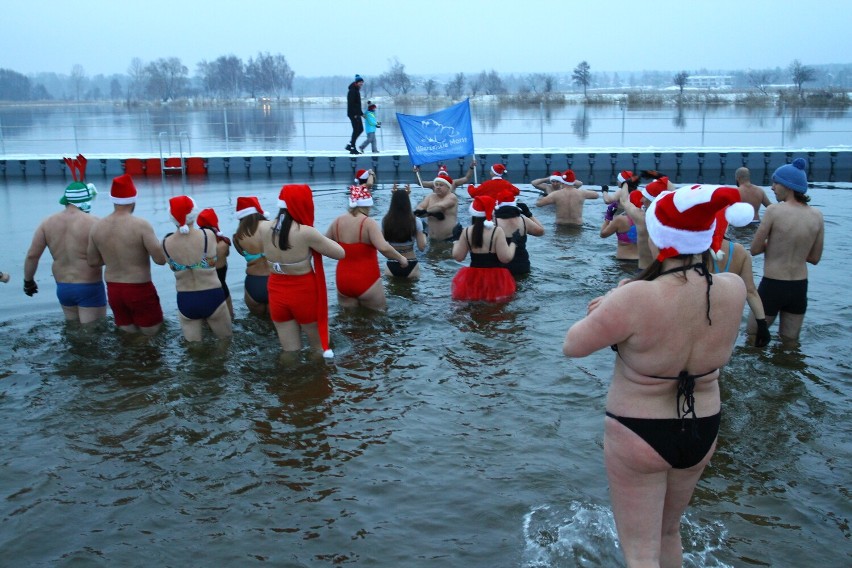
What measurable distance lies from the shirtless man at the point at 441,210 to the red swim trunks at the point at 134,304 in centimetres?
498

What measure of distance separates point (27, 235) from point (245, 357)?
8176mm

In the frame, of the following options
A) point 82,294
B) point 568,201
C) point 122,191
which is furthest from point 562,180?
point 82,294

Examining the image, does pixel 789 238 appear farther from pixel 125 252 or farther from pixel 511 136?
pixel 511 136

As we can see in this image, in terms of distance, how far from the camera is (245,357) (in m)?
7.18

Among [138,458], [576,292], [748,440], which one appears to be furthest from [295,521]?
[576,292]

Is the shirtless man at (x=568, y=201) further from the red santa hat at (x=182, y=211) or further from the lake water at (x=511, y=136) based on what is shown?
the lake water at (x=511, y=136)

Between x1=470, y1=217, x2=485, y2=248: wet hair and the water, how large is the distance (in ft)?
2.58

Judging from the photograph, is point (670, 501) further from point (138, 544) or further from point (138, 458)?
point (138, 458)

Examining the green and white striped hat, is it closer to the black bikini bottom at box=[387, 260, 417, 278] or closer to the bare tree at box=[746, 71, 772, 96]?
the black bikini bottom at box=[387, 260, 417, 278]

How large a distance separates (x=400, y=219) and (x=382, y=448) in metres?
4.15

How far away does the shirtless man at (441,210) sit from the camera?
11539 millimetres

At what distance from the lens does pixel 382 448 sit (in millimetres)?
5488

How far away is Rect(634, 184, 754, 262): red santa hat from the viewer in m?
2.91

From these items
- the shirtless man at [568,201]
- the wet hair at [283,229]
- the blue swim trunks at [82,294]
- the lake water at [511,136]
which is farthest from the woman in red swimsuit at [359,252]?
the lake water at [511,136]
